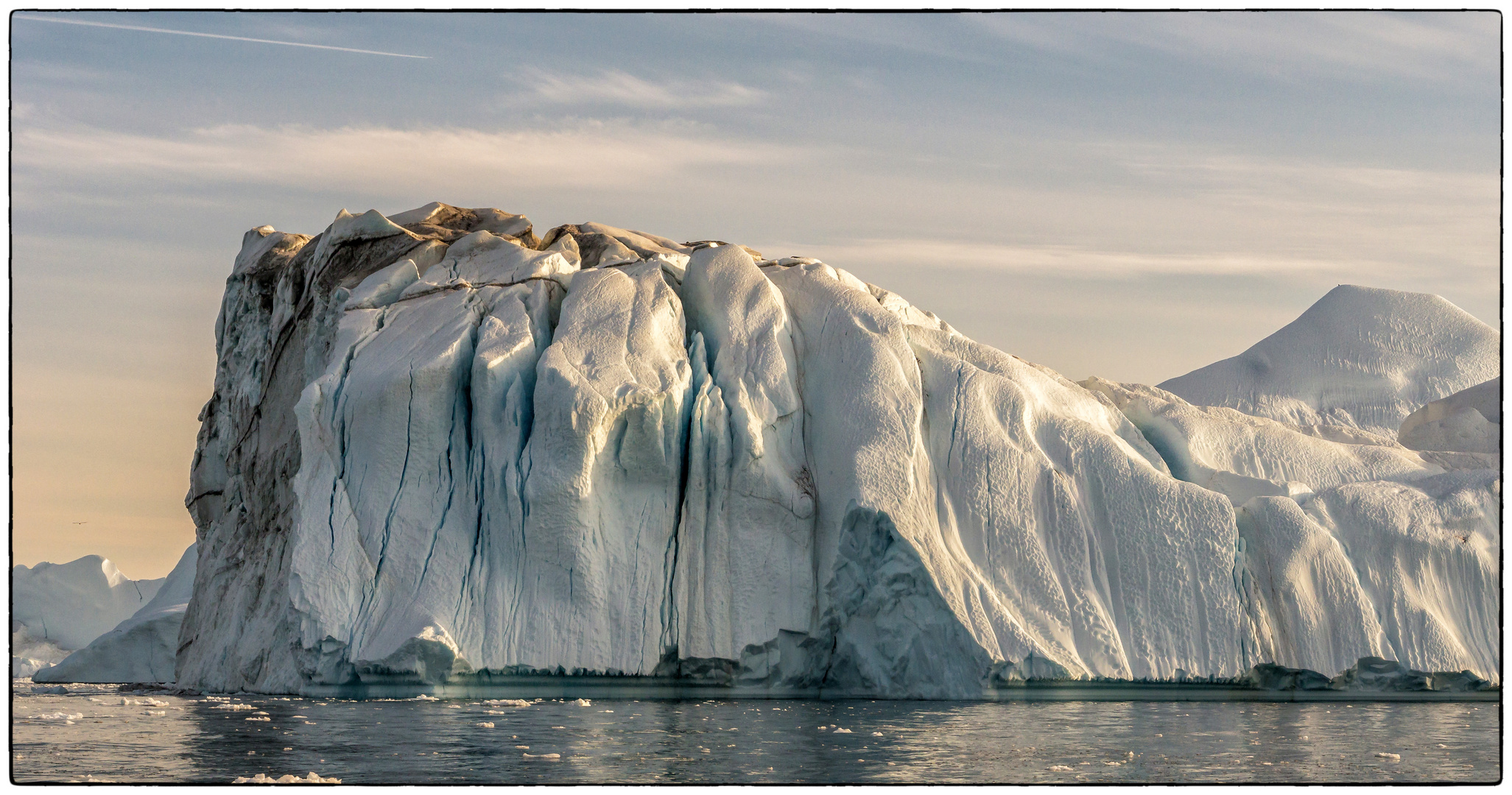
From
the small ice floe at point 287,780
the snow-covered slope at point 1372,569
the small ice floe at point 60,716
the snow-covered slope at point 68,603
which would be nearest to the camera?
the small ice floe at point 287,780

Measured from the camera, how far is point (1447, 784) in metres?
9.94

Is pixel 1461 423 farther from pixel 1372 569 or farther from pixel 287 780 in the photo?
pixel 287 780

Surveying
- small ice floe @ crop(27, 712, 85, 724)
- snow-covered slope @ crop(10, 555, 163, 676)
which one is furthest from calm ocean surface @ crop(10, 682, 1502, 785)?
snow-covered slope @ crop(10, 555, 163, 676)

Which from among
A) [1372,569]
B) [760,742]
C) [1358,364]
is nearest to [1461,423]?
[1358,364]

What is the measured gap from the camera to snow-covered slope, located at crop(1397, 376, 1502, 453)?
21953mm

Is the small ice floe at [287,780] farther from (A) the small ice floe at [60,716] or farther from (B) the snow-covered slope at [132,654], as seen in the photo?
(B) the snow-covered slope at [132,654]

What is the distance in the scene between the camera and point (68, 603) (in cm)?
3969

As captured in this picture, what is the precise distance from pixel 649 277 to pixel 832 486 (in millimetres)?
3995

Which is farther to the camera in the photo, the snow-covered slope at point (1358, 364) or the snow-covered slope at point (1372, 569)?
the snow-covered slope at point (1358, 364)

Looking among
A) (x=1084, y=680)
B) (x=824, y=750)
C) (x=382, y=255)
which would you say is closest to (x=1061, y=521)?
(x=1084, y=680)

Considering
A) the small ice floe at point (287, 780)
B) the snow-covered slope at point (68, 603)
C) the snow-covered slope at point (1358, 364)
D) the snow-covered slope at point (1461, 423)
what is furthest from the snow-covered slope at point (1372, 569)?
the snow-covered slope at point (68, 603)

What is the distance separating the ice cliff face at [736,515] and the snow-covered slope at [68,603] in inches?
889

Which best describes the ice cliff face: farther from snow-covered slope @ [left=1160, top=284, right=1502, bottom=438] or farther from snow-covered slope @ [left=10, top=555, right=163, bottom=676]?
snow-covered slope @ [left=10, top=555, right=163, bottom=676]

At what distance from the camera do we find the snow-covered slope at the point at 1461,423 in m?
22.0
